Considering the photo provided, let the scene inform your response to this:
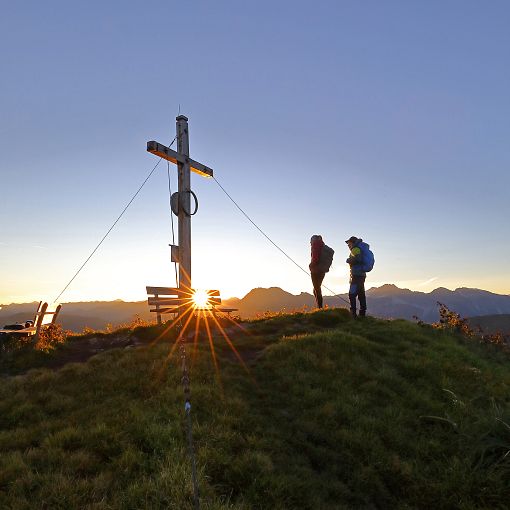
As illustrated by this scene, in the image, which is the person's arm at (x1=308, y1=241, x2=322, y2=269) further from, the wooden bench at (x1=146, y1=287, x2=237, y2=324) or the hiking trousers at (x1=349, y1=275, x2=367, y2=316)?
the wooden bench at (x1=146, y1=287, x2=237, y2=324)

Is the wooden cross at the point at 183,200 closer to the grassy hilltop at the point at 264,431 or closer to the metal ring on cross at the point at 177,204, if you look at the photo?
the metal ring on cross at the point at 177,204

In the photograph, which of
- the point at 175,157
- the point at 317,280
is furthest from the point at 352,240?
the point at 175,157

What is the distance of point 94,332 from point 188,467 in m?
10.4

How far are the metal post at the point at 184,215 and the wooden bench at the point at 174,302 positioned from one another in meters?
0.39

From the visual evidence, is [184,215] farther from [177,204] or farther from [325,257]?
[325,257]

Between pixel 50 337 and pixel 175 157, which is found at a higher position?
pixel 175 157

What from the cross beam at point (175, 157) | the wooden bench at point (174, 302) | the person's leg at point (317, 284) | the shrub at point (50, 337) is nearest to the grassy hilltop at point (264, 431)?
the shrub at point (50, 337)

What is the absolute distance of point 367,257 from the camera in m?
16.1

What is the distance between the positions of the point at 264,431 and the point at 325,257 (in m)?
11.4

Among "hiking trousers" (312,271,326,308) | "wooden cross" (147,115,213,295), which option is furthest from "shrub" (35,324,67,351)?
"hiking trousers" (312,271,326,308)

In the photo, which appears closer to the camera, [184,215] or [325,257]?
[184,215]

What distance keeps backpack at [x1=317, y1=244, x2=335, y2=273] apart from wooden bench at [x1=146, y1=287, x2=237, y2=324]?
4.40m

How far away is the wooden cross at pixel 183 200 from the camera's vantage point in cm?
1516

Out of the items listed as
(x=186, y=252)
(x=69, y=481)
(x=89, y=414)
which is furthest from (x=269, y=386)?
(x=186, y=252)
